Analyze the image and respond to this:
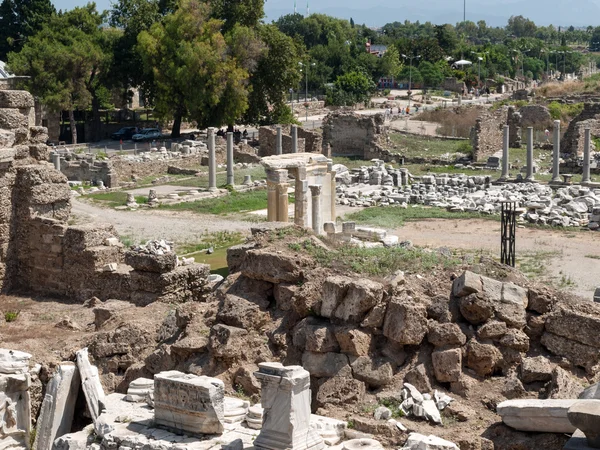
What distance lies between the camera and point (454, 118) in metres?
61.2

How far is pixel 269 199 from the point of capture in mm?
27578

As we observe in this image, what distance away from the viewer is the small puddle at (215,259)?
24819 millimetres

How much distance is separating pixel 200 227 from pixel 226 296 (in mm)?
18061

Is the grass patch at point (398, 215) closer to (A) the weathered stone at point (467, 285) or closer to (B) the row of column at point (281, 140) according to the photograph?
(B) the row of column at point (281, 140)

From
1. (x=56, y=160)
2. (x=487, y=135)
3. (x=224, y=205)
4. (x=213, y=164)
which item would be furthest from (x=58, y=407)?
(x=487, y=135)

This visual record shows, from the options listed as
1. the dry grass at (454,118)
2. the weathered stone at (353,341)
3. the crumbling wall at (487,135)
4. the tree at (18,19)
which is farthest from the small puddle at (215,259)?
the tree at (18,19)

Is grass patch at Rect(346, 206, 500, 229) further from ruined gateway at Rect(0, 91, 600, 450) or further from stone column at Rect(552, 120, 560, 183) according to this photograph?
ruined gateway at Rect(0, 91, 600, 450)

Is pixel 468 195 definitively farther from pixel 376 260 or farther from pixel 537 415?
pixel 537 415

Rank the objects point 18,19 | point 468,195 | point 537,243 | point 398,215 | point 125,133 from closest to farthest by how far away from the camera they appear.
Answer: point 537,243 → point 398,215 → point 468,195 → point 125,133 → point 18,19

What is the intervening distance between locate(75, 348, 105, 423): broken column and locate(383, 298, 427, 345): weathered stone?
12.0ft

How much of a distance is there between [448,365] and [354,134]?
3891 cm

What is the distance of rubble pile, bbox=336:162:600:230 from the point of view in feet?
107

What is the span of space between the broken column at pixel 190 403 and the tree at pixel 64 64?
4177cm

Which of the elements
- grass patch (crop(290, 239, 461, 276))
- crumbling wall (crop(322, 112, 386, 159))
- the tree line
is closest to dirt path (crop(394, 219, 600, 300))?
grass patch (crop(290, 239, 461, 276))
